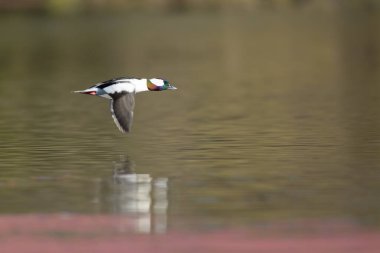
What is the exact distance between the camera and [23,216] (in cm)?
1341

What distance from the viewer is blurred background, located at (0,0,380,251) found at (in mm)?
13773

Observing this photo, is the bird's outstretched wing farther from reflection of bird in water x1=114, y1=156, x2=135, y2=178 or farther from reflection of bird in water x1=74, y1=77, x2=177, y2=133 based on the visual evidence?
reflection of bird in water x1=114, y1=156, x2=135, y2=178

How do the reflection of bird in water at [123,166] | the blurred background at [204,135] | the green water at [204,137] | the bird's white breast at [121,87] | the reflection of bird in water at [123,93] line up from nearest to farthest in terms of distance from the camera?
the blurred background at [204,135] → the green water at [204,137] → the reflection of bird in water at [123,166] → the reflection of bird in water at [123,93] → the bird's white breast at [121,87]

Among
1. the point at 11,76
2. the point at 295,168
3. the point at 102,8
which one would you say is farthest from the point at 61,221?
the point at 102,8

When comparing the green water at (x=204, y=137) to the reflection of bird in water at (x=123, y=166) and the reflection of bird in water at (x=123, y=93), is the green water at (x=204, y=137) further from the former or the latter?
the reflection of bird in water at (x=123, y=93)

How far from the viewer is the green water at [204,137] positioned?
1395cm

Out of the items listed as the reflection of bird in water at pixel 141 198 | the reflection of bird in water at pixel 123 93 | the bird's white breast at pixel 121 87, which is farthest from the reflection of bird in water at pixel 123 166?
the bird's white breast at pixel 121 87

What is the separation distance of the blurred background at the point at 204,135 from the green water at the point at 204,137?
0.09 ft

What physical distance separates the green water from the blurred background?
0.09 feet

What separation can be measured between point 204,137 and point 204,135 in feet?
0.87

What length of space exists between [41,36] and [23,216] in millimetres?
40923

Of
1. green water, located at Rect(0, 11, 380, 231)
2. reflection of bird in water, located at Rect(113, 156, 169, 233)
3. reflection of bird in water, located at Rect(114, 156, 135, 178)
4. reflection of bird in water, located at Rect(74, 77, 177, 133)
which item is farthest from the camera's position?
reflection of bird in water, located at Rect(74, 77, 177, 133)

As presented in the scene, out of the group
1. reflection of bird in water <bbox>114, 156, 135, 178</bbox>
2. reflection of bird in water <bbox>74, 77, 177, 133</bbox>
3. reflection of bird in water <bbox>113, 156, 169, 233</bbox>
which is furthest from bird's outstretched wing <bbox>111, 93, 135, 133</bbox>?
reflection of bird in water <bbox>113, 156, 169, 233</bbox>

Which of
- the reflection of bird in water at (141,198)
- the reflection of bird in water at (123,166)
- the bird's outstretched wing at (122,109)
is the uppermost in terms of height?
the bird's outstretched wing at (122,109)
